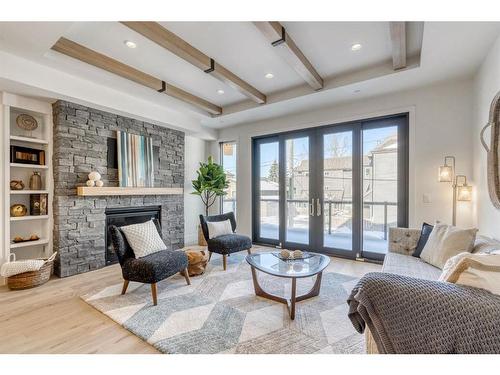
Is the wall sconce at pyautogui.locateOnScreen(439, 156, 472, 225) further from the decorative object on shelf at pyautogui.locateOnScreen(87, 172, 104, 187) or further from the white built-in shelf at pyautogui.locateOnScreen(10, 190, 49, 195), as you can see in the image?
the white built-in shelf at pyautogui.locateOnScreen(10, 190, 49, 195)

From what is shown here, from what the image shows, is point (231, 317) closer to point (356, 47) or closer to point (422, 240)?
point (422, 240)

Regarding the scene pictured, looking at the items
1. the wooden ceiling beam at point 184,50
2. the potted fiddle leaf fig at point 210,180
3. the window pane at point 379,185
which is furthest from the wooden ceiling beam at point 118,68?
the window pane at point 379,185

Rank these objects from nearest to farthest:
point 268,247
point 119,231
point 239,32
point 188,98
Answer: point 239,32, point 119,231, point 188,98, point 268,247

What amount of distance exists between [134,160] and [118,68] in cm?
154

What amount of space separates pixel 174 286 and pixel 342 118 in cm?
356

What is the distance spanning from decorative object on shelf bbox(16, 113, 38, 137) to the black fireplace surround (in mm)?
1456

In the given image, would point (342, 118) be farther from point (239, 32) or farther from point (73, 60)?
point (73, 60)

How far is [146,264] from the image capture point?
8.07ft

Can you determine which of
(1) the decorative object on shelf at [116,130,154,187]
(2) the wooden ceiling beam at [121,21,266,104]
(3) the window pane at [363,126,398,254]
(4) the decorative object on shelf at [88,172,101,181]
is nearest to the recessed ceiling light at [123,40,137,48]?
(2) the wooden ceiling beam at [121,21,266,104]

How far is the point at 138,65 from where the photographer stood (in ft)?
9.80

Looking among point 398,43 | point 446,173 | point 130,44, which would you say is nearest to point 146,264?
point 130,44
